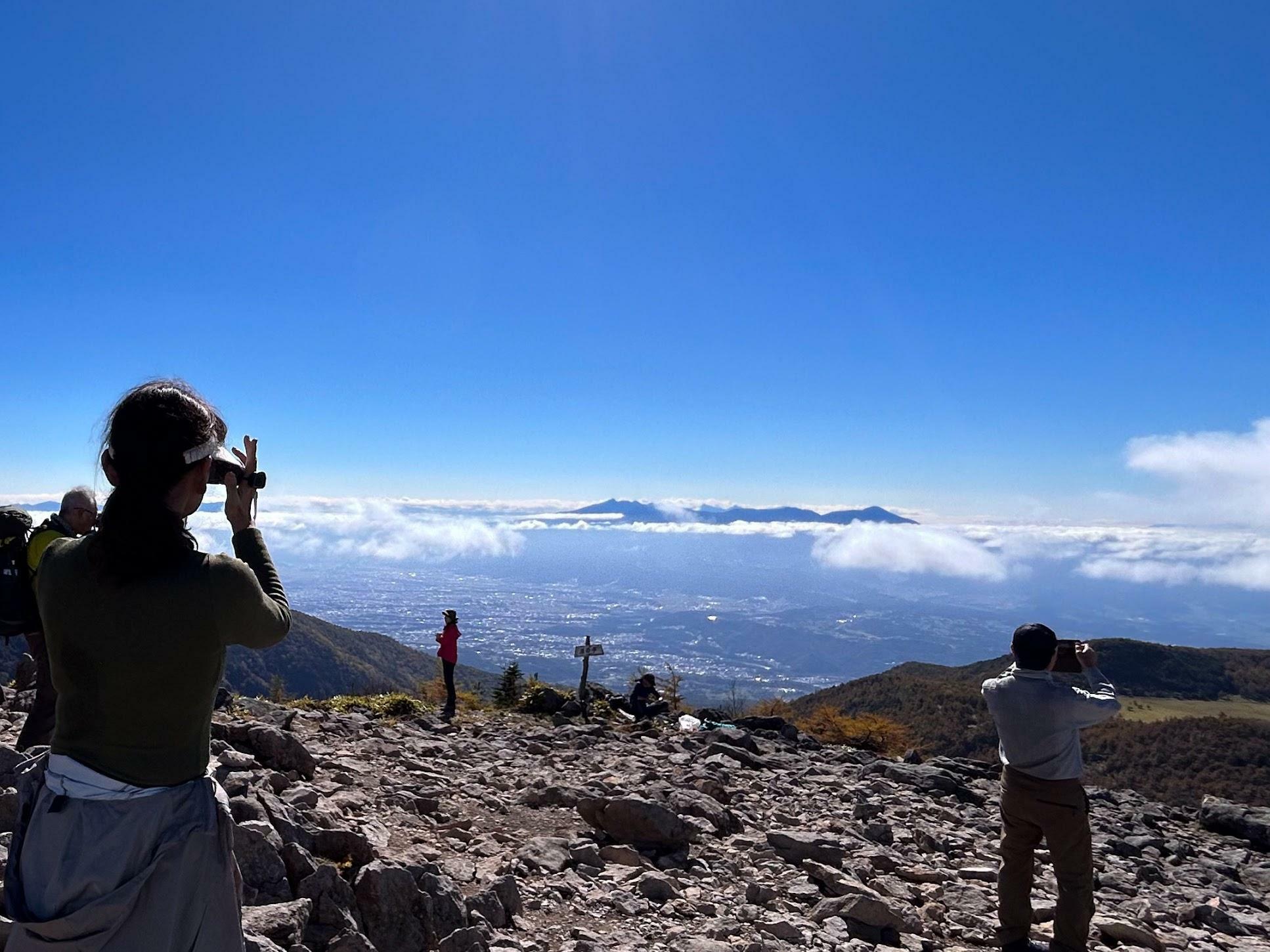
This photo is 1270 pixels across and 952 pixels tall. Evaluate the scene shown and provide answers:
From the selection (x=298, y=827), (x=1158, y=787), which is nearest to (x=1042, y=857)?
(x=298, y=827)

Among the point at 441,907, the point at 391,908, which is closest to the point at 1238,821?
the point at 441,907

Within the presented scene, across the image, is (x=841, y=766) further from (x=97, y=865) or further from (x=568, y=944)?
(x=97, y=865)

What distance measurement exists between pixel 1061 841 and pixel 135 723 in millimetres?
5656

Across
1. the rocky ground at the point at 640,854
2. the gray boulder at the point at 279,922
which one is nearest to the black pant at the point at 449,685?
the rocky ground at the point at 640,854

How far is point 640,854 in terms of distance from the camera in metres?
6.90

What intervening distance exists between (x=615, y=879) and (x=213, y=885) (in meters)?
4.64

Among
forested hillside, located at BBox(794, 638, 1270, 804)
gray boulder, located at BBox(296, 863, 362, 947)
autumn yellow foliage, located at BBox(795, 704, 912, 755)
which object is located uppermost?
gray boulder, located at BBox(296, 863, 362, 947)

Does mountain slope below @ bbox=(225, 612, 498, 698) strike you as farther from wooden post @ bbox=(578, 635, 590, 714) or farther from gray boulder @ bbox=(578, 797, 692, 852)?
gray boulder @ bbox=(578, 797, 692, 852)

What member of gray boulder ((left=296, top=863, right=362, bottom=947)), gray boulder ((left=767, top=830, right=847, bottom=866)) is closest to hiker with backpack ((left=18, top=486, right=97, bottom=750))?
gray boulder ((left=296, top=863, right=362, bottom=947))

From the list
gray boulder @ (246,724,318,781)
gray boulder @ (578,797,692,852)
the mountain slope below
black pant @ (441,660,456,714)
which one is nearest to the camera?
gray boulder @ (578,797,692,852)

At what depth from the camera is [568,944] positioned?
5.02m

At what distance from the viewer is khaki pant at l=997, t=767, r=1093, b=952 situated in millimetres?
5266

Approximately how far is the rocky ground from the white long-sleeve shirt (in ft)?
5.20

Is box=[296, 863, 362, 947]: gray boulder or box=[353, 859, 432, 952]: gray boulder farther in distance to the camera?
box=[353, 859, 432, 952]: gray boulder
